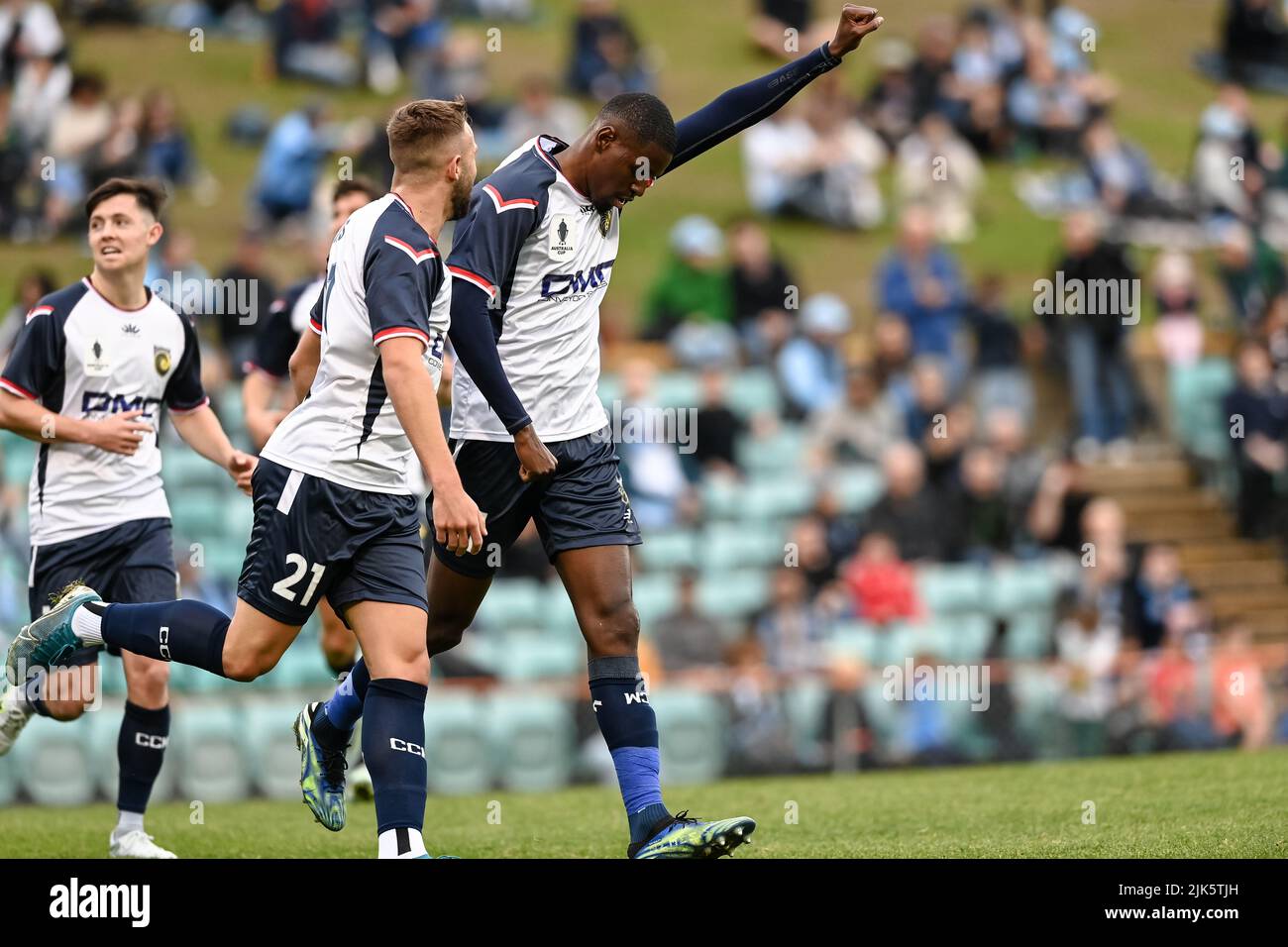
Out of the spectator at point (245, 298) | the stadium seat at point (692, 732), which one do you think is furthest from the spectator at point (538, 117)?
the stadium seat at point (692, 732)

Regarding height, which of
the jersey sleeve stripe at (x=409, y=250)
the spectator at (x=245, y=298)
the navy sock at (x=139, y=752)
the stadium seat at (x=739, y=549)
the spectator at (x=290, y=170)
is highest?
the spectator at (x=290, y=170)

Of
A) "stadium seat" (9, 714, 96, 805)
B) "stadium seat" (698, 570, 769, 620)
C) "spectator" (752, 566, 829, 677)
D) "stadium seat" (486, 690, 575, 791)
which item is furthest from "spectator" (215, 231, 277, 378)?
"spectator" (752, 566, 829, 677)

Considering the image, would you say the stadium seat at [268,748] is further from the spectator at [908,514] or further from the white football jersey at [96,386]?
the spectator at [908,514]

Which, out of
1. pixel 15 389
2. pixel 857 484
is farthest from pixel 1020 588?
pixel 15 389

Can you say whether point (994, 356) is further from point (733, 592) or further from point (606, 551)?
point (606, 551)

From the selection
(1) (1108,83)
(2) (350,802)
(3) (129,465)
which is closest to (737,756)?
(2) (350,802)

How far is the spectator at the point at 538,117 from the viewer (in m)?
18.0

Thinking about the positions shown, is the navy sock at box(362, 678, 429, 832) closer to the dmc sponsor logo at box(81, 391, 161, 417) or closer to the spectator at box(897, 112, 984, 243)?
the dmc sponsor logo at box(81, 391, 161, 417)

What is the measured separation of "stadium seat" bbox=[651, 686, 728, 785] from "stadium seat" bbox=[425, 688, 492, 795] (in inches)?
46.5

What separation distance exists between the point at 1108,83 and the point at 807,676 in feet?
54.1

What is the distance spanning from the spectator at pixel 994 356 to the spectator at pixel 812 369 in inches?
51.9

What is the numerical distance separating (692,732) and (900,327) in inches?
220

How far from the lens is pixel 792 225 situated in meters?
21.1
